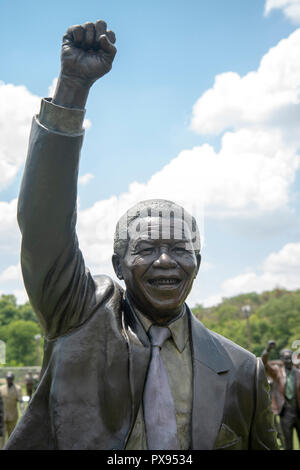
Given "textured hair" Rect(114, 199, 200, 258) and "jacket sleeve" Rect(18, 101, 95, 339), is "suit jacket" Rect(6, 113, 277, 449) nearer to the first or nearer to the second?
"jacket sleeve" Rect(18, 101, 95, 339)

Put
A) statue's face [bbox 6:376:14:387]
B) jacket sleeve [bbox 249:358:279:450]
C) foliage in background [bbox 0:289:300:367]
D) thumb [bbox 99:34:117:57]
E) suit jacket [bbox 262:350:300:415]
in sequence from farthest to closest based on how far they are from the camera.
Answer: foliage in background [bbox 0:289:300:367], statue's face [bbox 6:376:14:387], suit jacket [bbox 262:350:300:415], jacket sleeve [bbox 249:358:279:450], thumb [bbox 99:34:117:57]

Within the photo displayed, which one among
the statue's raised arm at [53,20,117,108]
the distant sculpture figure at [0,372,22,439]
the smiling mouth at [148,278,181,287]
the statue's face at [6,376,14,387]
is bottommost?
the distant sculpture figure at [0,372,22,439]

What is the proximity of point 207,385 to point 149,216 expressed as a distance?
32.5 inches

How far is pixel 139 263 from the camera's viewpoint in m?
2.43

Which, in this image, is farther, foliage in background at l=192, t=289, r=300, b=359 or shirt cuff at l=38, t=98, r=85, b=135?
foliage in background at l=192, t=289, r=300, b=359

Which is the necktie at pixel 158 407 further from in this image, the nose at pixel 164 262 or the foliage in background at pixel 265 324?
the foliage in background at pixel 265 324

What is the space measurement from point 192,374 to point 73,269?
739 millimetres

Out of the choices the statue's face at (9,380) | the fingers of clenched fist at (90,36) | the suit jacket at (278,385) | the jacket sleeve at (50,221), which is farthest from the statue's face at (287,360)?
the fingers of clenched fist at (90,36)

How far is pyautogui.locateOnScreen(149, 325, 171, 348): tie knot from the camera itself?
2.45 metres

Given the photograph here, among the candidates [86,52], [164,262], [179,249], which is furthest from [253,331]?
[86,52]

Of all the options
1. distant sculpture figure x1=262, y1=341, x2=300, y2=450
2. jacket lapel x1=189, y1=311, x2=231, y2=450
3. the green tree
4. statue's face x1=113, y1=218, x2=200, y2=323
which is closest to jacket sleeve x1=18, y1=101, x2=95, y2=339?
statue's face x1=113, y1=218, x2=200, y2=323

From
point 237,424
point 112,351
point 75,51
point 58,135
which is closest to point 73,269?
point 112,351

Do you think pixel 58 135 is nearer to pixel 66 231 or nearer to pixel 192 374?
pixel 66 231

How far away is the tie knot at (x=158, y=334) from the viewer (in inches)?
96.5
